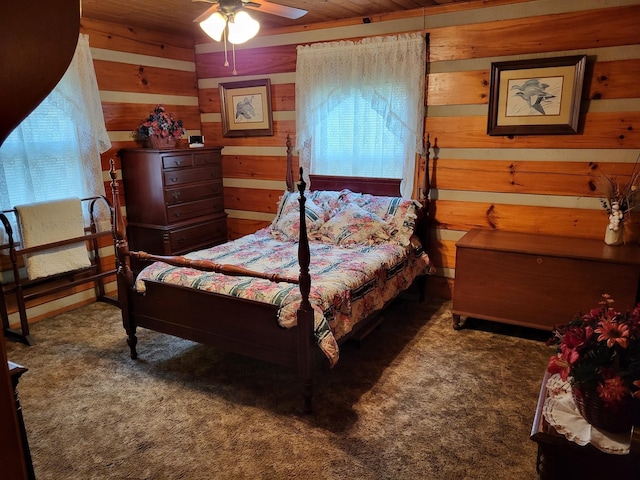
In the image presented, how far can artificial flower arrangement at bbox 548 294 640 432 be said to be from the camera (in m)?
1.32

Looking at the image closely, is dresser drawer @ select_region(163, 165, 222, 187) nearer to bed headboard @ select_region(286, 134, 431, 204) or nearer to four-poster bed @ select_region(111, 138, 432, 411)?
bed headboard @ select_region(286, 134, 431, 204)

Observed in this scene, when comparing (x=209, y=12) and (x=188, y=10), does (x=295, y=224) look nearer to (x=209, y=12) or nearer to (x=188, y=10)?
(x=209, y=12)

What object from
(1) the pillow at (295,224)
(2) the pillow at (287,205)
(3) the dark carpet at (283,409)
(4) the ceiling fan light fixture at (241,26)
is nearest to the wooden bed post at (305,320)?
(3) the dark carpet at (283,409)

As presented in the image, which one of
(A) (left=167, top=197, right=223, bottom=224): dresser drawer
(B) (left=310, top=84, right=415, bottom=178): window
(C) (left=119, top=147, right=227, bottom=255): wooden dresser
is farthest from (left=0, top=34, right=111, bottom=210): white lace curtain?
(B) (left=310, top=84, right=415, bottom=178): window

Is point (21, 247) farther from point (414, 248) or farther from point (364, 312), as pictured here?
point (414, 248)

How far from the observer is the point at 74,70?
12.5ft

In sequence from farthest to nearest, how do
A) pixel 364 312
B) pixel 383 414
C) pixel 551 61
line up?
1. pixel 551 61
2. pixel 364 312
3. pixel 383 414

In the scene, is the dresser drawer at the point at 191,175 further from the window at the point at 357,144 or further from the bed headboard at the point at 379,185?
the window at the point at 357,144

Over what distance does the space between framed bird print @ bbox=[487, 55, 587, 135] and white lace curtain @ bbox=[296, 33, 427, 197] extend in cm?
60

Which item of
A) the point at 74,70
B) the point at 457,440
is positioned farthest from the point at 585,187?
the point at 74,70

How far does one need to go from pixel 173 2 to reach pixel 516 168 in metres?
2.89

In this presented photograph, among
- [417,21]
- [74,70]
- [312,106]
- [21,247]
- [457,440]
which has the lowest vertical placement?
[457,440]

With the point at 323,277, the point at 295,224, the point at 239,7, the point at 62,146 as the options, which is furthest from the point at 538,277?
the point at 62,146

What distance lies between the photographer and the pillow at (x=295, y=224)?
3912 mm
